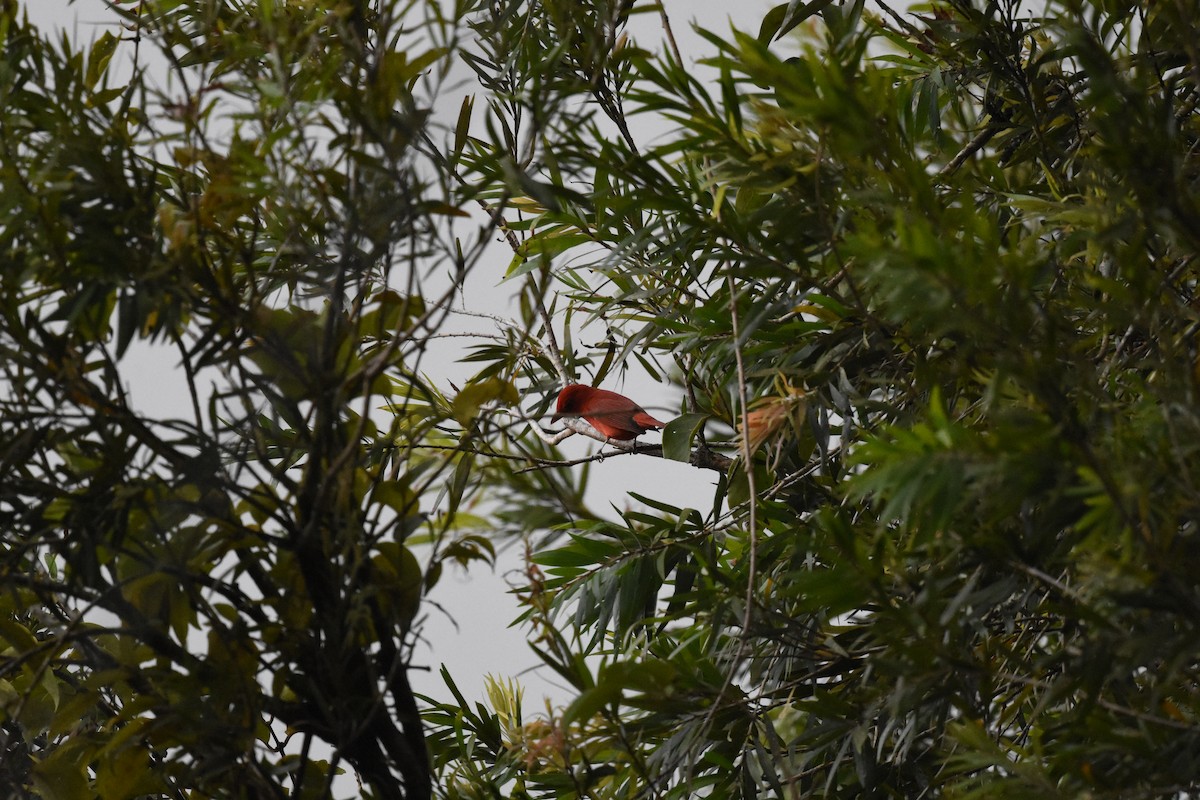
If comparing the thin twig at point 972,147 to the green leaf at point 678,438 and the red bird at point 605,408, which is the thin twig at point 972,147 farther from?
the red bird at point 605,408

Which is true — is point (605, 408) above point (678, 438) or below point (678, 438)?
above

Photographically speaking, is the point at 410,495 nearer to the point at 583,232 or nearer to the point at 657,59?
the point at 657,59

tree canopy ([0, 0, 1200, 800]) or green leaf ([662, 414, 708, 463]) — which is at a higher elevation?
green leaf ([662, 414, 708, 463])

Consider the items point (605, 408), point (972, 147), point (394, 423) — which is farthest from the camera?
point (605, 408)

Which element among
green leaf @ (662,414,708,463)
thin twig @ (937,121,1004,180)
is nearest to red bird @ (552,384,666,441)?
green leaf @ (662,414,708,463)

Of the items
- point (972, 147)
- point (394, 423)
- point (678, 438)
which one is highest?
point (972, 147)

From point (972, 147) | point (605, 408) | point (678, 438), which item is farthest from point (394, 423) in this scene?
point (605, 408)

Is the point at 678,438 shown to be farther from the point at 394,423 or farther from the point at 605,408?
the point at 394,423

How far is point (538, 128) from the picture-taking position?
0.50 metres

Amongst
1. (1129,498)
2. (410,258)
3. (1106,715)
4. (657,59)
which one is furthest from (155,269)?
(1106,715)

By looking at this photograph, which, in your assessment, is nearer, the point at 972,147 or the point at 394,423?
the point at 394,423

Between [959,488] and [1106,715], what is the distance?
0.78ft

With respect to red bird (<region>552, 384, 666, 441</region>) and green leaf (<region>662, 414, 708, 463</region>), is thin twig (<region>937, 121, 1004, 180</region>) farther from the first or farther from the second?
red bird (<region>552, 384, 666, 441</region>)

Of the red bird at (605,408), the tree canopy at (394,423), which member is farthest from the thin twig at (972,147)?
the red bird at (605,408)
